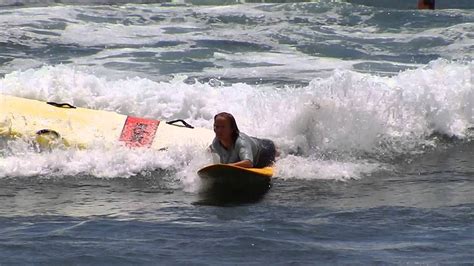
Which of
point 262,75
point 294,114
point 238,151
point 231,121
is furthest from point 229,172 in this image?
point 262,75

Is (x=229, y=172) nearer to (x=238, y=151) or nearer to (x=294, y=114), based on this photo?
(x=238, y=151)

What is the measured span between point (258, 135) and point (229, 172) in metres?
2.55

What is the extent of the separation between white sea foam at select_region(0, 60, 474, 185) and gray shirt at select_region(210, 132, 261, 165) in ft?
0.76

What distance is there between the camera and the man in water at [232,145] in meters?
8.45

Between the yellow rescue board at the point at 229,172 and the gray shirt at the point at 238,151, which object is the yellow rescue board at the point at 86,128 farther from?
the yellow rescue board at the point at 229,172

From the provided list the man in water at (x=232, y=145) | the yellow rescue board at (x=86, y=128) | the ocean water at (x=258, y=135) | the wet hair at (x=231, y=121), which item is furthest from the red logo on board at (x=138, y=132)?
the wet hair at (x=231, y=121)

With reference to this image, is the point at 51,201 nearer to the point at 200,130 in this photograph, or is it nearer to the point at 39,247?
the point at 39,247

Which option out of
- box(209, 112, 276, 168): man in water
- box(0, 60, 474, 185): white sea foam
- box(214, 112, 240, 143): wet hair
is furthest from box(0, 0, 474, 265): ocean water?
box(214, 112, 240, 143): wet hair

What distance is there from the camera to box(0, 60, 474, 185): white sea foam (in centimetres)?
922

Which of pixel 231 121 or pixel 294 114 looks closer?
pixel 231 121

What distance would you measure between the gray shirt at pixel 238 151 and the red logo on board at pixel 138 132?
113 cm

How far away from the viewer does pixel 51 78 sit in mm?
12125

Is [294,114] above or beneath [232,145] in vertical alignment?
beneath

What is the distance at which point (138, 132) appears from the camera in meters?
9.75
